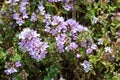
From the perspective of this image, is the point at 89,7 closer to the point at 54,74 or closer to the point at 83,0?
the point at 83,0

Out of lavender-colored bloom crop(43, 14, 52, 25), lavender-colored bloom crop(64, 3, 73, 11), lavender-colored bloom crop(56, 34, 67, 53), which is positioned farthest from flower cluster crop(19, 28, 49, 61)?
lavender-colored bloom crop(64, 3, 73, 11)

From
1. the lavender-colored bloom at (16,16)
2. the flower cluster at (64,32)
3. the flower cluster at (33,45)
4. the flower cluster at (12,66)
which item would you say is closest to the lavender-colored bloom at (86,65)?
the flower cluster at (64,32)

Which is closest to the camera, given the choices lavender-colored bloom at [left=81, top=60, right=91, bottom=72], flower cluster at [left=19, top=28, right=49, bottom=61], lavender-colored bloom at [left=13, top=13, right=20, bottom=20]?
flower cluster at [left=19, top=28, right=49, bottom=61]

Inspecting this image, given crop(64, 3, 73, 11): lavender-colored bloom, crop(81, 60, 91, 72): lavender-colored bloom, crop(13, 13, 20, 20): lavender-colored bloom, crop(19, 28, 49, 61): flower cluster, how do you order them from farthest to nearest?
crop(64, 3, 73, 11): lavender-colored bloom, crop(13, 13, 20, 20): lavender-colored bloom, crop(81, 60, 91, 72): lavender-colored bloom, crop(19, 28, 49, 61): flower cluster

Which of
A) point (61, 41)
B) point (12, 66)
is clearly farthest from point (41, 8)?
point (12, 66)

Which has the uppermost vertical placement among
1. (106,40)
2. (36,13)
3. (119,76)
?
(36,13)

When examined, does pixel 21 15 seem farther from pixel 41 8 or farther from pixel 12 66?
pixel 12 66

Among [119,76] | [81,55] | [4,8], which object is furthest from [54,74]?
[4,8]

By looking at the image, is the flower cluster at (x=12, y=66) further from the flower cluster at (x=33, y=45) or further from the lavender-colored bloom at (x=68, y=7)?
the lavender-colored bloom at (x=68, y=7)

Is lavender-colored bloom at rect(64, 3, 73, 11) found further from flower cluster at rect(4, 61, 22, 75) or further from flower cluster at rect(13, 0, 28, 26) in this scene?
flower cluster at rect(4, 61, 22, 75)

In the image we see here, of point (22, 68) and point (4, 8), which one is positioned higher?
point (4, 8)

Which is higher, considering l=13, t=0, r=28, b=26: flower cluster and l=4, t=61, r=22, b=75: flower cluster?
l=13, t=0, r=28, b=26: flower cluster
